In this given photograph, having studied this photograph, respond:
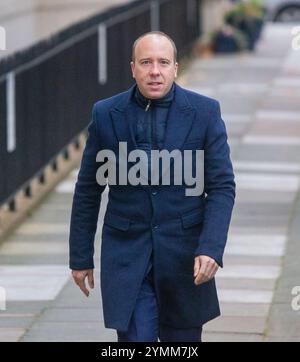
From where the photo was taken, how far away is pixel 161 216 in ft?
20.6

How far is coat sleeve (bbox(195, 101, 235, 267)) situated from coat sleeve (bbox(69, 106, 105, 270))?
50 centimetres

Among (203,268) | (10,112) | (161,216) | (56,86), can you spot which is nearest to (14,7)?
(56,86)

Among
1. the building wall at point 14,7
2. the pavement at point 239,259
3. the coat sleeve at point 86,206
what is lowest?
the pavement at point 239,259

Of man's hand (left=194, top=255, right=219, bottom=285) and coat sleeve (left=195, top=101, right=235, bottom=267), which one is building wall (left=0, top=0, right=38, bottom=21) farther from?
man's hand (left=194, top=255, right=219, bottom=285)

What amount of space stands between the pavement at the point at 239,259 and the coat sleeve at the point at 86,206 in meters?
2.06

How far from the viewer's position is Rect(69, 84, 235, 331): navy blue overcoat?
246 inches

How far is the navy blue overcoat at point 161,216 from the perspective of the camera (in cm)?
625

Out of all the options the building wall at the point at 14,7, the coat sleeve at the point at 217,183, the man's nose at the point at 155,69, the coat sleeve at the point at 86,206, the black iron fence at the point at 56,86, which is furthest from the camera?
the building wall at the point at 14,7

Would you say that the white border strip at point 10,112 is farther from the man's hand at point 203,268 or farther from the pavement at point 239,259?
the man's hand at point 203,268

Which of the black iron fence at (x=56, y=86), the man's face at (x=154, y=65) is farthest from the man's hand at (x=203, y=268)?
the black iron fence at (x=56, y=86)

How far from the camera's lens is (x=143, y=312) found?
6.29 metres

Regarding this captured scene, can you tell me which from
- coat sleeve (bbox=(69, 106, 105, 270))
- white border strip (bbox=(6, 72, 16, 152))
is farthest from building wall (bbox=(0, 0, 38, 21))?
coat sleeve (bbox=(69, 106, 105, 270))
